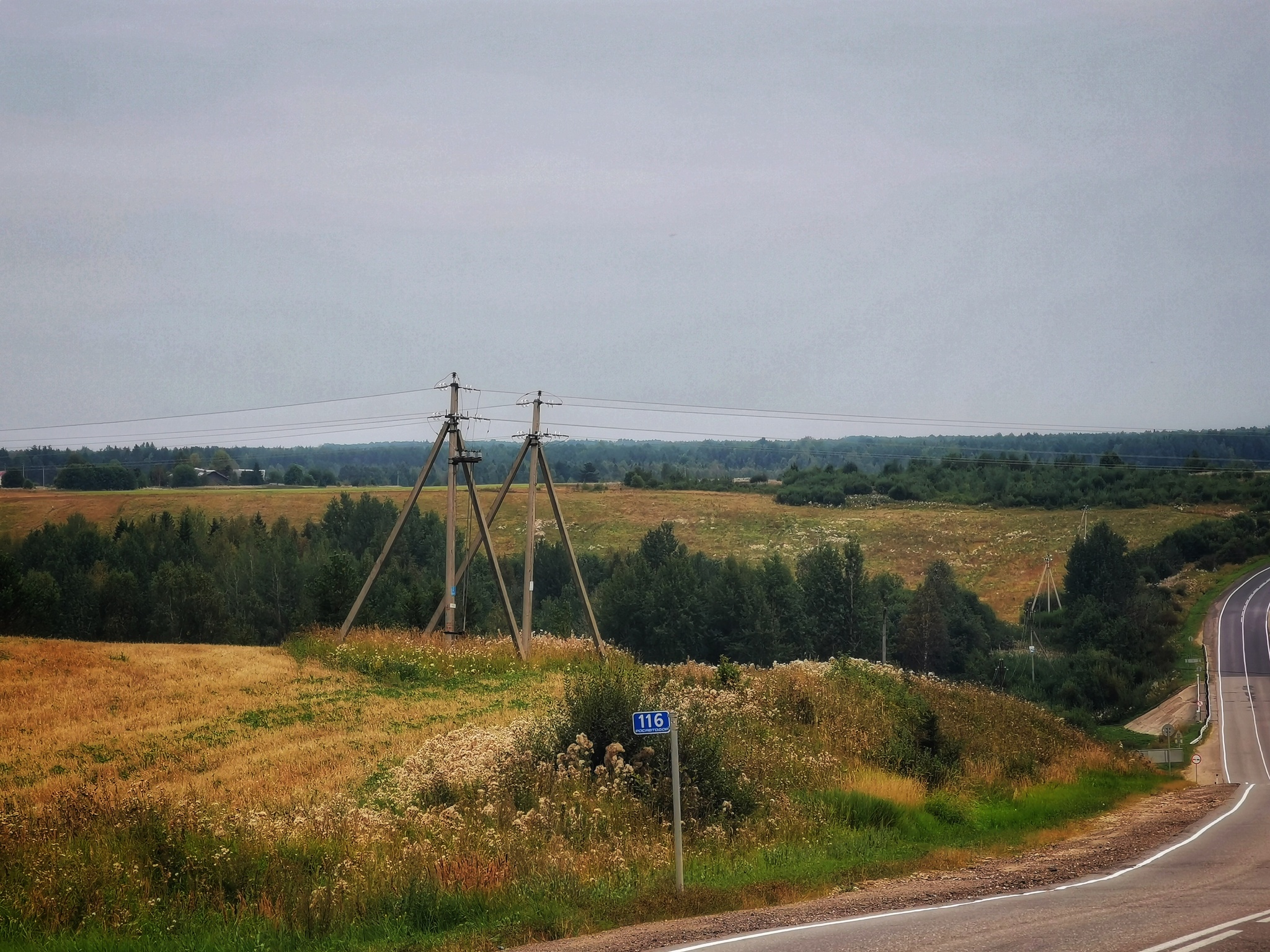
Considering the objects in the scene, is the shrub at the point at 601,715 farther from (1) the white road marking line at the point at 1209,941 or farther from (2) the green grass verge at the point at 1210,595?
(2) the green grass verge at the point at 1210,595

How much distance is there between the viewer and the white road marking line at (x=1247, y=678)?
7025 cm

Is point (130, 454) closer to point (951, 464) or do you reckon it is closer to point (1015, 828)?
point (951, 464)

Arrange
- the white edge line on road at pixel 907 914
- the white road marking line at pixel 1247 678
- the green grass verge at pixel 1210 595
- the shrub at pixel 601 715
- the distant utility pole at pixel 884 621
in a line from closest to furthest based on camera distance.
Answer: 1. the white edge line on road at pixel 907 914
2. the shrub at pixel 601 715
3. the white road marking line at pixel 1247 678
4. the distant utility pole at pixel 884 621
5. the green grass verge at pixel 1210 595

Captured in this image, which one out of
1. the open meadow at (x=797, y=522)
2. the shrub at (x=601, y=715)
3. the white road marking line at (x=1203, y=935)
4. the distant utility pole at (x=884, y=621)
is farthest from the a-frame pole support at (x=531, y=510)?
the open meadow at (x=797, y=522)

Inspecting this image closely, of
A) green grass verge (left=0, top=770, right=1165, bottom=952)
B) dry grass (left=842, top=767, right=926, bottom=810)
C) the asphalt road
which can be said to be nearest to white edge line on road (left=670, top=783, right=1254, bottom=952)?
the asphalt road

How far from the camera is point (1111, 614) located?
109312mm

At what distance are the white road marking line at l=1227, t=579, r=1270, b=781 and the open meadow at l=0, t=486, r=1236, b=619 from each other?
16170 mm

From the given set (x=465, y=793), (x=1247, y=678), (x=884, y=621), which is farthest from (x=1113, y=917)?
(x=1247, y=678)

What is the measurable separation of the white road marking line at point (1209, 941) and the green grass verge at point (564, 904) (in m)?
5.14

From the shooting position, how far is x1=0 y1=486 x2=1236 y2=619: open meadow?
402ft

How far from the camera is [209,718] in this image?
3017 cm

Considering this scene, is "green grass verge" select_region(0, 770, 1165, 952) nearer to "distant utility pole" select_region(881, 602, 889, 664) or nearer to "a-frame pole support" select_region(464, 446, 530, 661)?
"a-frame pole support" select_region(464, 446, 530, 661)

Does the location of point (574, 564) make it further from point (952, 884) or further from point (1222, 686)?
point (1222, 686)

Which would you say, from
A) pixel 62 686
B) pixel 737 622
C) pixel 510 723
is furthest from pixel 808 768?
pixel 737 622
